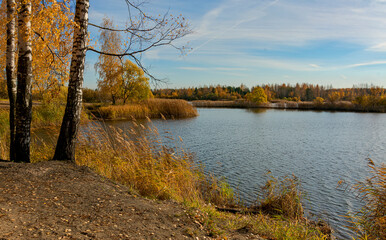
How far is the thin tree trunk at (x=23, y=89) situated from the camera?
5637 millimetres

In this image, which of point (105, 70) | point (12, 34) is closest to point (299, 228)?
point (12, 34)

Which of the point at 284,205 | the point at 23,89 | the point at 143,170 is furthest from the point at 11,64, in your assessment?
the point at 284,205

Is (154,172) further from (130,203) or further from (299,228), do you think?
(299,228)

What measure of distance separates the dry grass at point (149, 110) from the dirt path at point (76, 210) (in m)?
21.3

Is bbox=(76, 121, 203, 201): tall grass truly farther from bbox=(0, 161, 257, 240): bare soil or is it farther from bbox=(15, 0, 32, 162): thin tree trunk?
bbox=(15, 0, 32, 162): thin tree trunk

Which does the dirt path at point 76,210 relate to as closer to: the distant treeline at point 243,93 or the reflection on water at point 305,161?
the reflection on water at point 305,161

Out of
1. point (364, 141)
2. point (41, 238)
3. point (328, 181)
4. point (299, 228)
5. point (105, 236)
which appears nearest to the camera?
point (41, 238)

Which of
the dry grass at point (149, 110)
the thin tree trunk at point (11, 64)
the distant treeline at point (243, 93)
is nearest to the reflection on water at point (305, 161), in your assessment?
the thin tree trunk at point (11, 64)

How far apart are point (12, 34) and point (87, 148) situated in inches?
136

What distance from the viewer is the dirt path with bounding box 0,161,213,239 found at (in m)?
3.10

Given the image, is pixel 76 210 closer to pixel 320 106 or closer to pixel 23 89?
pixel 23 89

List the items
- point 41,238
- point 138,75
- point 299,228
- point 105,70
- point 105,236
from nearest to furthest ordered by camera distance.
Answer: point 41,238 < point 105,236 < point 299,228 < point 105,70 < point 138,75

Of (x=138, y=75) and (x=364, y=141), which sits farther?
(x=138, y=75)

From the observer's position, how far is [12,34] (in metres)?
6.26
